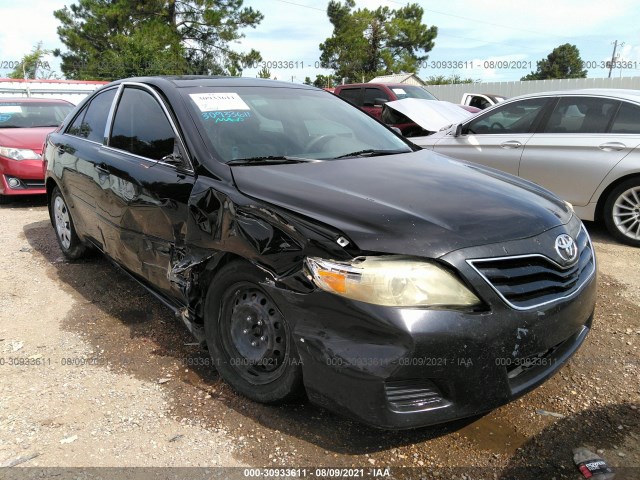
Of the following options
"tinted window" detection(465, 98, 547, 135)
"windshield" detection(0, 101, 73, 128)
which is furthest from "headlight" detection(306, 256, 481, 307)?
"windshield" detection(0, 101, 73, 128)

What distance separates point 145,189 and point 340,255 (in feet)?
5.26

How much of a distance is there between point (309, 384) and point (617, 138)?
467cm

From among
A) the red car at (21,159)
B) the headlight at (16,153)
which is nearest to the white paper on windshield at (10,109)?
the red car at (21,159)

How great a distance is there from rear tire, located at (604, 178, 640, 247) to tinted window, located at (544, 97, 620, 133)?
2.24 ft

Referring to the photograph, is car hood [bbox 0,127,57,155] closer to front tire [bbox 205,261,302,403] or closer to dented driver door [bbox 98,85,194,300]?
dented driver door [bbox 98,85,194,300]

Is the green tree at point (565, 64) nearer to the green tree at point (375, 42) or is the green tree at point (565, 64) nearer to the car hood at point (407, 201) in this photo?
the green tree at point (375, 42)

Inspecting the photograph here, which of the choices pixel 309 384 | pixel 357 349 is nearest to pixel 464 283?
pixel 357 349

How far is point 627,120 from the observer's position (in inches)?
207

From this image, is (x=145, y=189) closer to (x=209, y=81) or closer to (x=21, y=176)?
(x=209, y=81)

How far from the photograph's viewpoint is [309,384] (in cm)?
213

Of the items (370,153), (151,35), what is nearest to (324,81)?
(151,35)

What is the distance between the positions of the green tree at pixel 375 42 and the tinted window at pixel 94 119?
127 ft

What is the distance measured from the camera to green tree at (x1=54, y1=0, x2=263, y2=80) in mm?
26750

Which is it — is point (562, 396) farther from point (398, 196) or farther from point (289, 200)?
Answer: point (289, 200)
